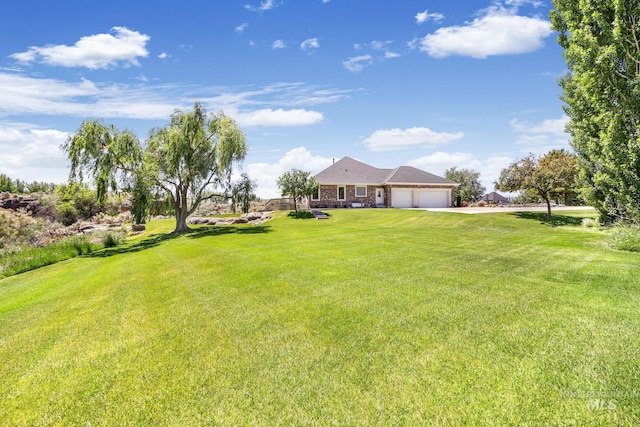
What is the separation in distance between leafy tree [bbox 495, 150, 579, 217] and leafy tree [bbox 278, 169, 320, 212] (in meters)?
15.9

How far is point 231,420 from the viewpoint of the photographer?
9.87ft

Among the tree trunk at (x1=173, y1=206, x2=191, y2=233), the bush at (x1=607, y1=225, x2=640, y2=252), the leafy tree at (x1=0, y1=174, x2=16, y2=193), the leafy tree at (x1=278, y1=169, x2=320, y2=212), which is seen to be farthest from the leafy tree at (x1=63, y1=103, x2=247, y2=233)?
the leafy tree at (x1=0, y1=174, x2=16, y2=193)

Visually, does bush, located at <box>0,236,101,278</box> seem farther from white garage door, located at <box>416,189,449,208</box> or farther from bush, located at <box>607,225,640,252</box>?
white garage door, located at <box>416,189,449,208</box>

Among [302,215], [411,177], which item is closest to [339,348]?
[302,215]

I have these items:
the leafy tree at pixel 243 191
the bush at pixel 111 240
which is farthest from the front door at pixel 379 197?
the bush at pixel 111 240

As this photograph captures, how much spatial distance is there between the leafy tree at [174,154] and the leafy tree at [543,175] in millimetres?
19511

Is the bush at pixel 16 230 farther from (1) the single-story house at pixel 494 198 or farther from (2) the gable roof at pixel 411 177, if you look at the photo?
(1) the single-story house at pixel 494 198

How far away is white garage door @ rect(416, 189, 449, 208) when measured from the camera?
3694 centimetres

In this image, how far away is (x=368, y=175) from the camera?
38.0 m

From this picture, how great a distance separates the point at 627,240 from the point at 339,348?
38.9 ft

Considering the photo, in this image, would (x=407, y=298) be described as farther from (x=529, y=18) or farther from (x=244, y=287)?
(x=529, y=18)

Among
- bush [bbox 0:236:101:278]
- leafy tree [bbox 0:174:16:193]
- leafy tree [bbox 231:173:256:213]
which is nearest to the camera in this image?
bush [bbox 0:236:101:278]

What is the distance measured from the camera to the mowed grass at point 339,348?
3.10 metres

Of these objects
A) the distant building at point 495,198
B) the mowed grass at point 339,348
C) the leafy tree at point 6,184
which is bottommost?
the mowed grass at point 339,348
